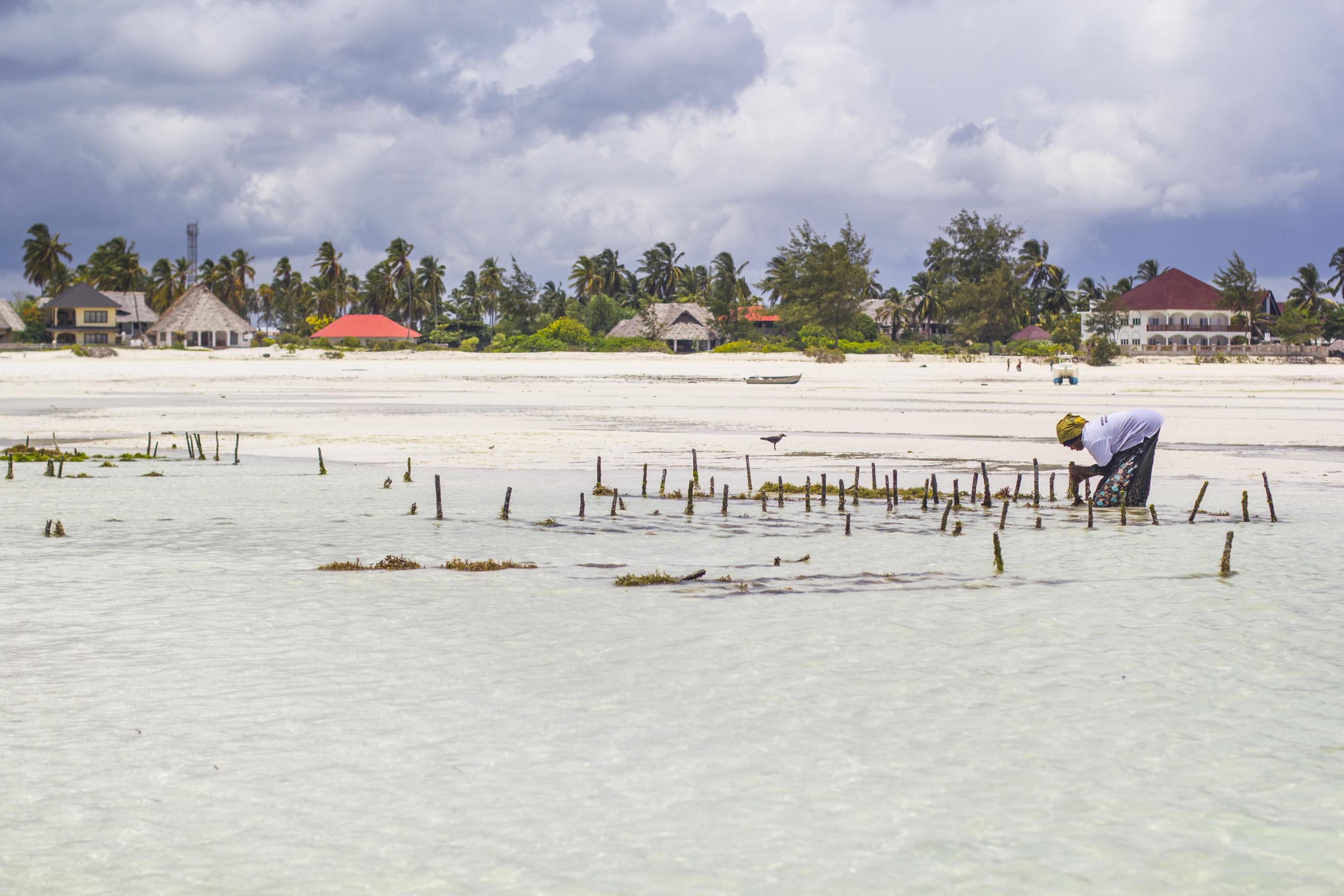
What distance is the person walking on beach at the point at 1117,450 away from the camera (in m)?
17.5

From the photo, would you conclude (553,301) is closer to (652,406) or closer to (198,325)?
(198,325)

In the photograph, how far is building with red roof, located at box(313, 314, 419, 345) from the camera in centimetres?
12256

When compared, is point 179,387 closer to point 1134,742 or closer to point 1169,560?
point 1169,560

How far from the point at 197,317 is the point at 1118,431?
348 ft

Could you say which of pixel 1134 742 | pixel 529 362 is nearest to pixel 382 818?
pixel 1134 742

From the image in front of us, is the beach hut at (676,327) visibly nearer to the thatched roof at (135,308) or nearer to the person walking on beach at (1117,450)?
the thatched roof at (135,308)

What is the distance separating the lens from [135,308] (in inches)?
5192

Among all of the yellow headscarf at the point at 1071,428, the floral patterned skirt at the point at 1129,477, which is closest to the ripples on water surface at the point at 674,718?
the yellow headscarf at the point at 1071,428

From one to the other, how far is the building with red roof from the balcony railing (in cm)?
7326

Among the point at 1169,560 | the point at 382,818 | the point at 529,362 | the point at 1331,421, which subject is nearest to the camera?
the point at 382,818

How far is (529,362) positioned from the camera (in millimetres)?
74750

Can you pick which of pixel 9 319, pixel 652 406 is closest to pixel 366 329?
pixel 9 319

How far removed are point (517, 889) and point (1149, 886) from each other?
3.00m

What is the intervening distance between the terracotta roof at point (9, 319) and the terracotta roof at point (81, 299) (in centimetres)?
343
